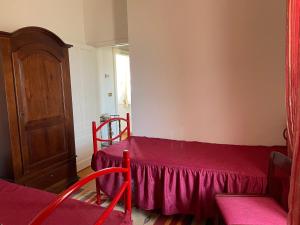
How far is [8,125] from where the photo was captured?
7.15ft

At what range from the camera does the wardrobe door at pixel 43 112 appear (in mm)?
2297

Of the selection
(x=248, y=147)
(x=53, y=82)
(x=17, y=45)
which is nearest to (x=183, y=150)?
(x=248, y=147)

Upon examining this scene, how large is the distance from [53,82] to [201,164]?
181 centimetres

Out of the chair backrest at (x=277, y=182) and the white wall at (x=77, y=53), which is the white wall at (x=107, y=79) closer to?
the white wall at (x=77, y=53)

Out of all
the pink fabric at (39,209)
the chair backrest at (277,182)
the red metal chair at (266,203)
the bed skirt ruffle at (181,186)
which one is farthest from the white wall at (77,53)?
the chair backrest at (277,182)

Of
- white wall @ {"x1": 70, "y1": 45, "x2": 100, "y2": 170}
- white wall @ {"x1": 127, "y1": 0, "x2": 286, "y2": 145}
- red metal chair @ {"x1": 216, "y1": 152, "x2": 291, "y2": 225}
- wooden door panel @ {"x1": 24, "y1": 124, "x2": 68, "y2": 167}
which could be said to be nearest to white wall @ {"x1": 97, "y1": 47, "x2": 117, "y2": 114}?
white wall @ {"x1": 70, "y1": 45, "x2": 100, "y2": 170}

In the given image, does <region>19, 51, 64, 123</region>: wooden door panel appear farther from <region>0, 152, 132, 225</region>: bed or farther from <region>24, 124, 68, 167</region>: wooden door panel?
<region>0, 152, 132, 225</region>: bed

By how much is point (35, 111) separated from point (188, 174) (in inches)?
65.5

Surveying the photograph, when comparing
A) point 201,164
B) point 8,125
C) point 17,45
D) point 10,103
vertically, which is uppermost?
point 17,45

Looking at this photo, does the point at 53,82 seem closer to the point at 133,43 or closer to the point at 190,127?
the point at 133,43

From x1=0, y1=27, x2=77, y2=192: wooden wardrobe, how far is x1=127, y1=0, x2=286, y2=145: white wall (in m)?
0.92

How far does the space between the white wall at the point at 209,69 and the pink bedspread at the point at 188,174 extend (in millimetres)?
326

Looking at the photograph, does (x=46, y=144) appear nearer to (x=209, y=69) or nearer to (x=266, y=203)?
(x=209, y=69)

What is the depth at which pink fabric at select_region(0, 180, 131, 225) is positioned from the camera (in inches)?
50.2
